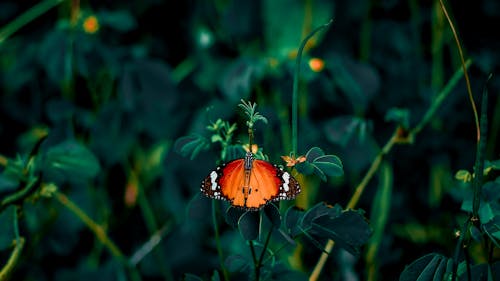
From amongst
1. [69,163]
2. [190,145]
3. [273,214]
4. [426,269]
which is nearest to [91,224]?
[69,163]

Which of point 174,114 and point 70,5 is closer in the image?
point 174,114

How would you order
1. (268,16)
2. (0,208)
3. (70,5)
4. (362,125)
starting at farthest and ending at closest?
1. (70,5)
2. (268,16)
3. (362,125)
4. (0,208)

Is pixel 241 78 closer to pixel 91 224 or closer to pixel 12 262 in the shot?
pixel 91 224

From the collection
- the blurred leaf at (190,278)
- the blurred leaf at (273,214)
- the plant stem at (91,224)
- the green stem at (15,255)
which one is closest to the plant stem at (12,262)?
the green stem at (15,255)

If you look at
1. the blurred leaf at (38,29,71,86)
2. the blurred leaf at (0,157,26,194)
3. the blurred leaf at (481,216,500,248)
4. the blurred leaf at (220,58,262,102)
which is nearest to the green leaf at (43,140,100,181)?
the blurred leaf at (0,157,26,194)

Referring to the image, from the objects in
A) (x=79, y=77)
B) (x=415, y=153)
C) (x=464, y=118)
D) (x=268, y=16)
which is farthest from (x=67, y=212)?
(x=464, y=118)

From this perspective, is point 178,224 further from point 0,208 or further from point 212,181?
point 212,181

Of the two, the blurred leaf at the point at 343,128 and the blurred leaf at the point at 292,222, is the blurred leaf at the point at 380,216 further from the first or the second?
the blurred leaf at the point at 292,222
